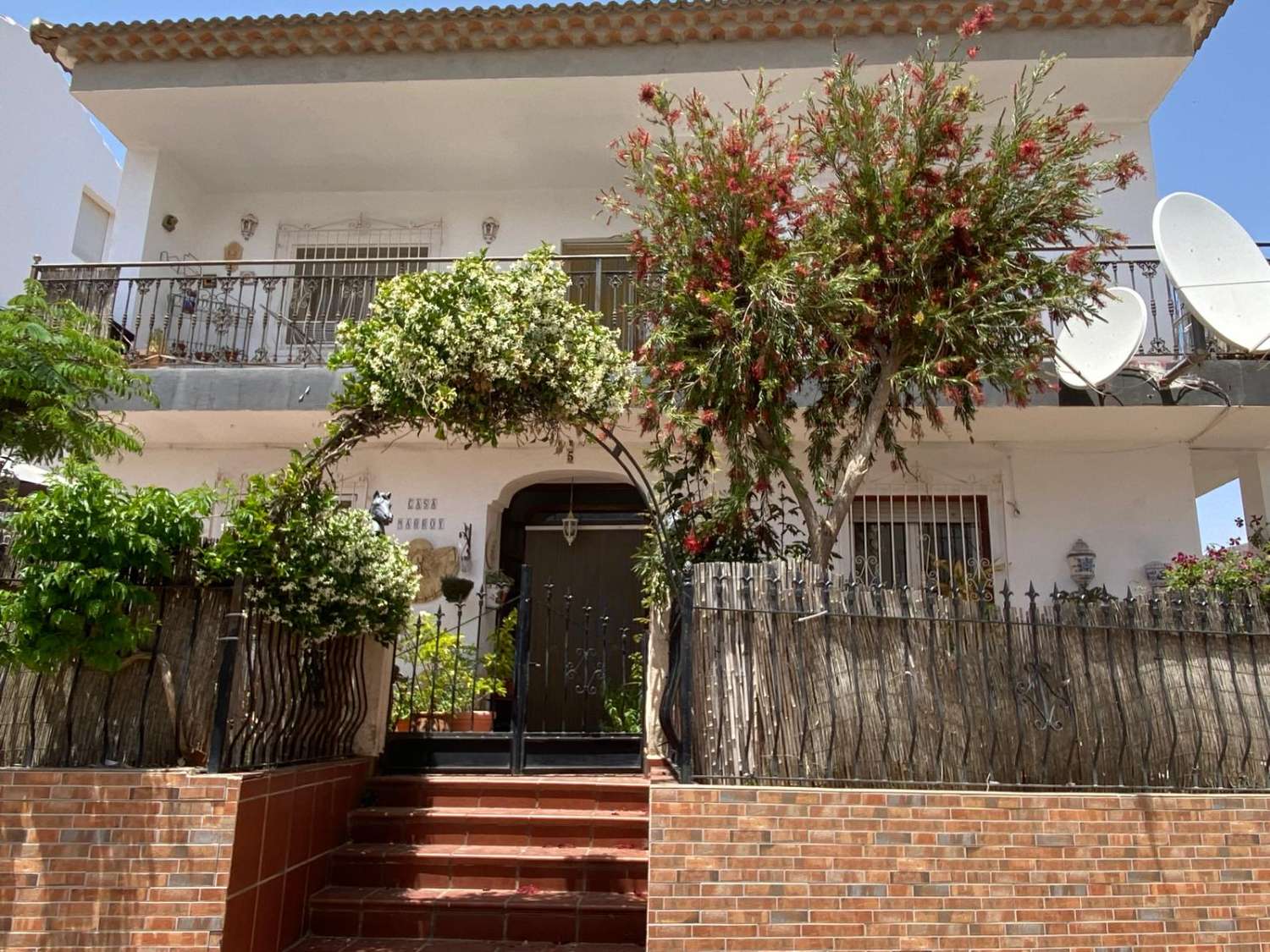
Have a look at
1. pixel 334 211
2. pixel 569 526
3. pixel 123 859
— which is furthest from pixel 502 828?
pixel 334 211

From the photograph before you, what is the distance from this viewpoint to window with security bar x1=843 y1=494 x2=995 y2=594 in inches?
368

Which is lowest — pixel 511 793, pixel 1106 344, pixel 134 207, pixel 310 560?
pixel 511 793

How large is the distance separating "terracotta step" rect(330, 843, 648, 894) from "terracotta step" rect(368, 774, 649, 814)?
51 centimetres

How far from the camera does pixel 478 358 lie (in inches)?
183

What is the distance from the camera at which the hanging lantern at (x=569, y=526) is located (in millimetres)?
10195

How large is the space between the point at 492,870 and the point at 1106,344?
6175 millimetres

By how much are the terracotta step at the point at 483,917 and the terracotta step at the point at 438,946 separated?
44 millimetres

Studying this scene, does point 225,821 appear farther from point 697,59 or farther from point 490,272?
point 697,59

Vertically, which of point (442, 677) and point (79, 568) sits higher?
point (79, 568)

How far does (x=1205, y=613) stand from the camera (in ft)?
16.8

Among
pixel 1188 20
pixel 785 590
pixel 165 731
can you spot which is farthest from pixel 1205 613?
pixel 1188 20

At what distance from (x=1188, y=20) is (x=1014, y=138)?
5.28m

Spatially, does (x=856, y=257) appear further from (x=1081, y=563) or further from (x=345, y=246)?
(x=345, y=246)

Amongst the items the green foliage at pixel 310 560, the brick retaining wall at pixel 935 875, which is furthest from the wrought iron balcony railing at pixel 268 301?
the brick retaining wall at pixel 935 875
